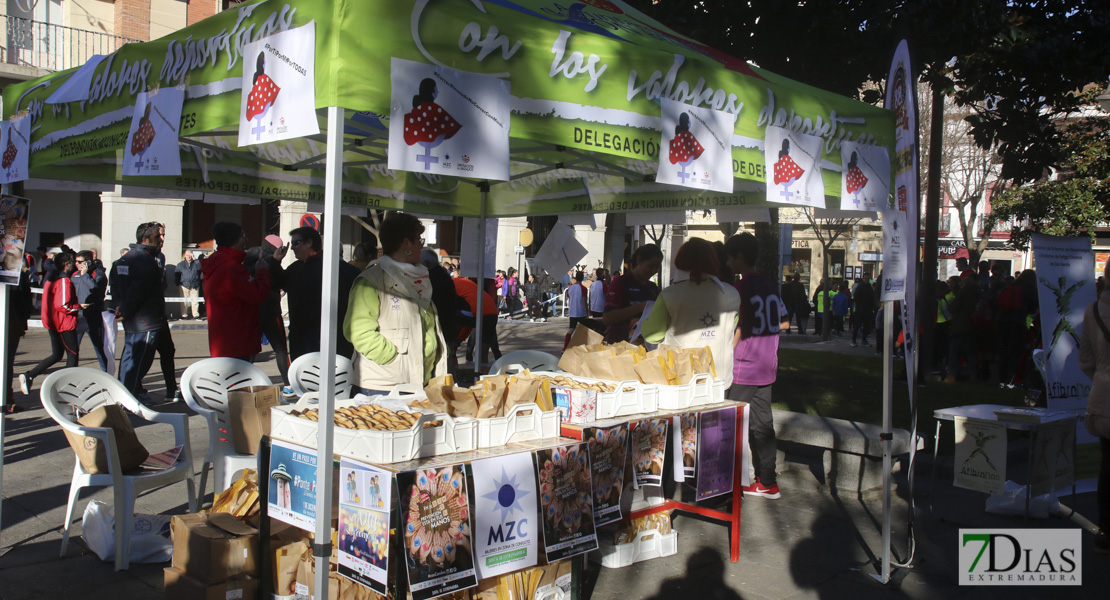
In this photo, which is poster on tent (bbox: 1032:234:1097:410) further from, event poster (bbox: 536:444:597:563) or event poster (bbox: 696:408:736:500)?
event poster (bbox: 536:444:597:563)

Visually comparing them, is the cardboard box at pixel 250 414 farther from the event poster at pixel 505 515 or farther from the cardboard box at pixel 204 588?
the event poster at pixel 505 515

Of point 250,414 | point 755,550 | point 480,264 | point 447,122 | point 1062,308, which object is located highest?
point 447,122

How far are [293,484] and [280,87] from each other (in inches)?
65.8

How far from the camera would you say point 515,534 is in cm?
354

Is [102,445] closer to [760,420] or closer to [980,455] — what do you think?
[760,420]

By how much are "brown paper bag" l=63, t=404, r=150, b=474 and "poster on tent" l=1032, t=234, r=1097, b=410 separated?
642 centimetres

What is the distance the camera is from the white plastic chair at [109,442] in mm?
4316

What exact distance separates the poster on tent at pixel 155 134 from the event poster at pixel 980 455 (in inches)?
204

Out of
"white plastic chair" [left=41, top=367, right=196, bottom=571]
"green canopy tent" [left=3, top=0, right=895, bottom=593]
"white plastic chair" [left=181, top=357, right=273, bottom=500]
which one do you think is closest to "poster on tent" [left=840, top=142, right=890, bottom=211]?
"green canopy tent" [left=3, top=0, right=895, bottom=593]

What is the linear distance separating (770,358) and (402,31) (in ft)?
12.2

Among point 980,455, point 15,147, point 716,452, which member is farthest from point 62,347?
point 980,455

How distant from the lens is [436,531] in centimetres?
323

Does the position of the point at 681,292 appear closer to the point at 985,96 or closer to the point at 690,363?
the point at 690,363

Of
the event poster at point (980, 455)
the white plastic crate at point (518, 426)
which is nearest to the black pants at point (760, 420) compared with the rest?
the event poster at point (980, 455)
